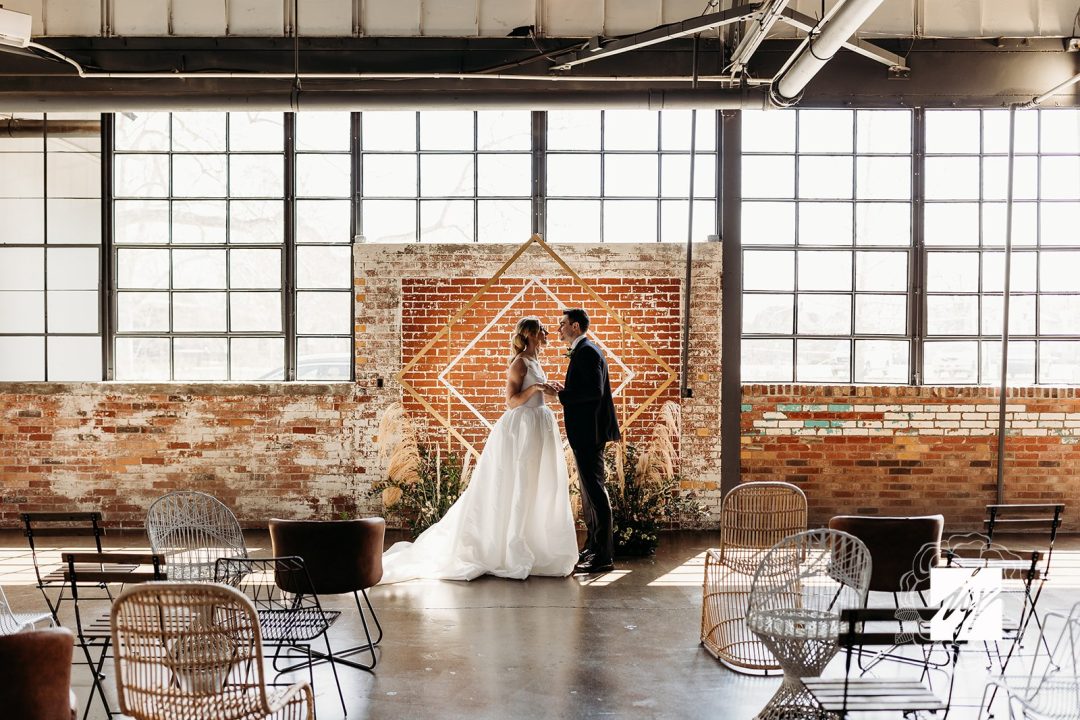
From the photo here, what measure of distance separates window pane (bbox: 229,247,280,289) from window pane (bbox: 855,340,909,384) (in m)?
4.83

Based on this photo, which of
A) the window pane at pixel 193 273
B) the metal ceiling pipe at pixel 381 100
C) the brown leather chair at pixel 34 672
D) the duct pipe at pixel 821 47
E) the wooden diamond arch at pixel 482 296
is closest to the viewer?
the brown leather chair at pixel 34 672

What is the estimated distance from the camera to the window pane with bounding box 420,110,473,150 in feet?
26.8

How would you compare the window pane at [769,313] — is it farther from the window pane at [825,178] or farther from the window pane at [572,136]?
the window pane at [572,136]

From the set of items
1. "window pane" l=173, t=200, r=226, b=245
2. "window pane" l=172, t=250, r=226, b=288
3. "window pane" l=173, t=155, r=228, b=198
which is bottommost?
"window pane" l=172, t=250, r=226, b=288

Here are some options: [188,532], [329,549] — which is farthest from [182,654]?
[188,532]

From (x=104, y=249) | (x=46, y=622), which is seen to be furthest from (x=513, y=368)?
(x=104, y=249)

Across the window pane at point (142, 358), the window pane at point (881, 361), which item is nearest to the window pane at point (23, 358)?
the window pane at point (142, 358)

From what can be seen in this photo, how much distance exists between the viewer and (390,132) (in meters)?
8.18

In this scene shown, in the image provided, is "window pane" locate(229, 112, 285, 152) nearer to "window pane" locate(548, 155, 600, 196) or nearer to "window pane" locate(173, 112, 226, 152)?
"window pane" locate(173, 112, 226, 152)

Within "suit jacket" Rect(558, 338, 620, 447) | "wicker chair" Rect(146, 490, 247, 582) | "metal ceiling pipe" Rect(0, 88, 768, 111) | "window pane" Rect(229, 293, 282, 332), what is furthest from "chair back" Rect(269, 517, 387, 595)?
"window pane" Rect(229, 293, 282, 332)

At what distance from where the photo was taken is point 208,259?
27.0 ft

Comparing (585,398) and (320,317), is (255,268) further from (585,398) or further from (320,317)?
(585,398)

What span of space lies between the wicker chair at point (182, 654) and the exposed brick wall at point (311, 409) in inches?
195

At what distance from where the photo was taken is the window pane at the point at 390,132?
26.8 feet
